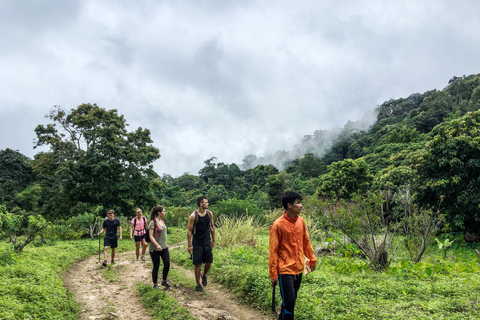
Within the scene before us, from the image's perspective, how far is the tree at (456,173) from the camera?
10.3 m

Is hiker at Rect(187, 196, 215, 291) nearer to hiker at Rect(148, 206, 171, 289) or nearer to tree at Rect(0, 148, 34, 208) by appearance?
hiker at Rect(148, 206, 171, 289)

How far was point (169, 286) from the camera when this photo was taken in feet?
18.1

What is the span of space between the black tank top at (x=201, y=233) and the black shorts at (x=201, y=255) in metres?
0.08

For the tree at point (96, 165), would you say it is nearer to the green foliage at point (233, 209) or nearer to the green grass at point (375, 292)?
the green foliage at point (233, 209)

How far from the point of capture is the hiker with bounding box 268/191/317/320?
3221mm

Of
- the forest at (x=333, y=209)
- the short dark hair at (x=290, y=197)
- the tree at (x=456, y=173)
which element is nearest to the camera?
the short dark hair at (x=290, y=197)

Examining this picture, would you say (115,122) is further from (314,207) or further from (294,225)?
(294,225)

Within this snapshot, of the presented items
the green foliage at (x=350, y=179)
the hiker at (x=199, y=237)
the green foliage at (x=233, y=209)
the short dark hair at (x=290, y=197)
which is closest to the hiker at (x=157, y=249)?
the hiker at (x=199, y=237)

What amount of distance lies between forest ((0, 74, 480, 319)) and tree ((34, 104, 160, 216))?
7 centimetres

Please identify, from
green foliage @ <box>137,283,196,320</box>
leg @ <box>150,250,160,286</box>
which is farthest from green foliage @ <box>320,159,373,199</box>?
green foliage @ <box>137,283,196,320</box>

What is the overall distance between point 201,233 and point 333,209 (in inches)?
163

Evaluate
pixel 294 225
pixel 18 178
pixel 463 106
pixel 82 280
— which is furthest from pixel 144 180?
pixel 463 106

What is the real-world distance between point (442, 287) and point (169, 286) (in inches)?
188

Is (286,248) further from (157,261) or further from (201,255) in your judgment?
(157,261)
